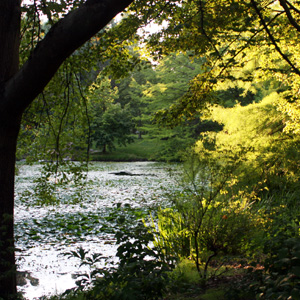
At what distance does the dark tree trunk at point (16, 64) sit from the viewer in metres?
2.49

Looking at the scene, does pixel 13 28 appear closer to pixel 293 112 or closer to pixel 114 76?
pixel 114 76

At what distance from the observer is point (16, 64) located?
11.3 feet

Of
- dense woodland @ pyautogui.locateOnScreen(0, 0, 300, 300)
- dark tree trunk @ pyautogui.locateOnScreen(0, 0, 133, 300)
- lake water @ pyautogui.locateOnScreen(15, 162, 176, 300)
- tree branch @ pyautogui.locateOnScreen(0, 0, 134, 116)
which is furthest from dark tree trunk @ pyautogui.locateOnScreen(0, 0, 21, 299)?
tree branch @ pyautogui.locateOnScreen(0, 0, 134, 116)

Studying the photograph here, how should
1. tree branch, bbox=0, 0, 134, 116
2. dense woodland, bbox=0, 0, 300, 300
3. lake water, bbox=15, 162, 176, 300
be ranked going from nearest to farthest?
tree branch, bbox=0, 0, 134, 116 < dense woodland, bbox=0, 0, 300, 300 < lake water, bbox=15, 162, 176, 300

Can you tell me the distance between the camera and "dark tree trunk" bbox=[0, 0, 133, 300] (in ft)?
8.18

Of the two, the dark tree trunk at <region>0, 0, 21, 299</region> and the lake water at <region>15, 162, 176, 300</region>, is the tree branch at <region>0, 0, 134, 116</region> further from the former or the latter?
the lake water at <region>15, 162, 176, 300</region>

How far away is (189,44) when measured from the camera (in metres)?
4.99

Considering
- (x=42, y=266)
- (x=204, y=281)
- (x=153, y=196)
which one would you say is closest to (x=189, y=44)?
(x=204, y=281)

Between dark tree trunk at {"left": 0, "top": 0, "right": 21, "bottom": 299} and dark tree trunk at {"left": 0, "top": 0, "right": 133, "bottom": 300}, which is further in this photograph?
dark tree trunk at {"left": 0, "top": 0, "right": 21, "bottom": 299}

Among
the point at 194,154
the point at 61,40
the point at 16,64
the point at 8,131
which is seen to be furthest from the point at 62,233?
the point at 61,40

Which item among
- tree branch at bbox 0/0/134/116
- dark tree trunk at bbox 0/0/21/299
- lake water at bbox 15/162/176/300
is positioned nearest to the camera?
tree branch at bbox 0/0/134/116

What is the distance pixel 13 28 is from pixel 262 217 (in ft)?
13.1

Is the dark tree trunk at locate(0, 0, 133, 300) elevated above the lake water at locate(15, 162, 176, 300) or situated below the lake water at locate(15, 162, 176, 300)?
above

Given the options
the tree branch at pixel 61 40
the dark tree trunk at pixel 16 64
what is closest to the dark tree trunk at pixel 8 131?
the dark tree trunk at pixel 16 64
